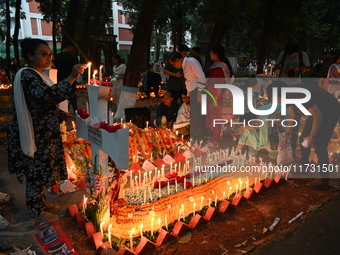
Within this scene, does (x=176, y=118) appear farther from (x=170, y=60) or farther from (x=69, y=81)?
(x=69, y=81)

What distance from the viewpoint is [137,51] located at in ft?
24.8

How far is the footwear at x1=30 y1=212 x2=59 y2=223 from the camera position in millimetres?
3027

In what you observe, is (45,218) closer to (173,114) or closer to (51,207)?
(51,207)

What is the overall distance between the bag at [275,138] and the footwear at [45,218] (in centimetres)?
352

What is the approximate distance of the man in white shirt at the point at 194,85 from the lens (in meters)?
5.85

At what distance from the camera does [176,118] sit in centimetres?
621

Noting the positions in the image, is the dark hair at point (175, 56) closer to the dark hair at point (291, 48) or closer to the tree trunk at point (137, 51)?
the tree trunk at point (137, 51)

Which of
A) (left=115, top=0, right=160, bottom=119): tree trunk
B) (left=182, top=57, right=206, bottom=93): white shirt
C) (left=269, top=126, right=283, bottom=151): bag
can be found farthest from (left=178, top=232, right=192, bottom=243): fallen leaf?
(left=115, top=0, right=160, bottom=119): tree trunk

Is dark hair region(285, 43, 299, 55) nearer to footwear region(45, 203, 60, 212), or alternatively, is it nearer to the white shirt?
the white shirt

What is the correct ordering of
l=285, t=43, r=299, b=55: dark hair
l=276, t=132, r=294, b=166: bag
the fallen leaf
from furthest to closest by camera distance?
1. l=285, t=43, r=299, b=55: dark hair
2. l=276, t=132, r=294, b=166: bag
3. the fallen leaf

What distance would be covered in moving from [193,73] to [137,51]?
231 centimetres

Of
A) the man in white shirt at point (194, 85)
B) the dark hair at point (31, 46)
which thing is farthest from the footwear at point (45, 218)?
the man in white shirt at point (194, 85)

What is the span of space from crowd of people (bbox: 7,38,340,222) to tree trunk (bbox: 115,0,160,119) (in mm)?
1149

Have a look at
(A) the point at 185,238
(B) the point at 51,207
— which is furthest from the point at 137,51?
(A) the point at 185,238
